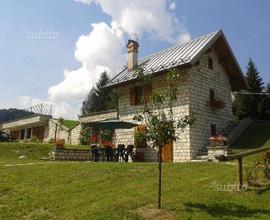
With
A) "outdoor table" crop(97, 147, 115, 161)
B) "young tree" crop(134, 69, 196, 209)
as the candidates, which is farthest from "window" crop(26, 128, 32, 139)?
"young tree" crop(134, 69, 196, 209)

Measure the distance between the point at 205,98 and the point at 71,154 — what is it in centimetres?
899

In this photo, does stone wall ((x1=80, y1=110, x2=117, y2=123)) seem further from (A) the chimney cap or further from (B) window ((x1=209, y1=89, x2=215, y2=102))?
(B) window ((x1=209, y1=89, x2=215, y2=102))

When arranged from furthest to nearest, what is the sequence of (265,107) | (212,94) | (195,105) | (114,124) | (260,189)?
1. (265,107)
2. (212,94)
3. (195,105)
4. (114,124)
5. (260,189)

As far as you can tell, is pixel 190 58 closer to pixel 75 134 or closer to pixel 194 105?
pixel 194 105

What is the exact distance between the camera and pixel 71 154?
24.0m

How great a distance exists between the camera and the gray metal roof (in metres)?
22.9

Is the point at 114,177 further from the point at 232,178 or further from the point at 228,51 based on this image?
the point at 228,51

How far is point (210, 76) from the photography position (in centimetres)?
2508

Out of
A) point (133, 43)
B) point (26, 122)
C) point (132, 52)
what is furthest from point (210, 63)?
point (26, 122)

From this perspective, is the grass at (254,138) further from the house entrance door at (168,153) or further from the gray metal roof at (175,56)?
the gray metal roof at (175,56)

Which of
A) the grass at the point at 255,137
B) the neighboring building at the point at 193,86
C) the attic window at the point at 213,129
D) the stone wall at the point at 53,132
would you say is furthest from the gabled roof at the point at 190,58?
the stone wall at the point at 53,132

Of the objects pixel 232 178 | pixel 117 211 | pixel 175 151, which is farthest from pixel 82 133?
pixel 117 211

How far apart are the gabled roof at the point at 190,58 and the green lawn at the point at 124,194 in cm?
885

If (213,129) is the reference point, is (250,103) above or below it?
above
